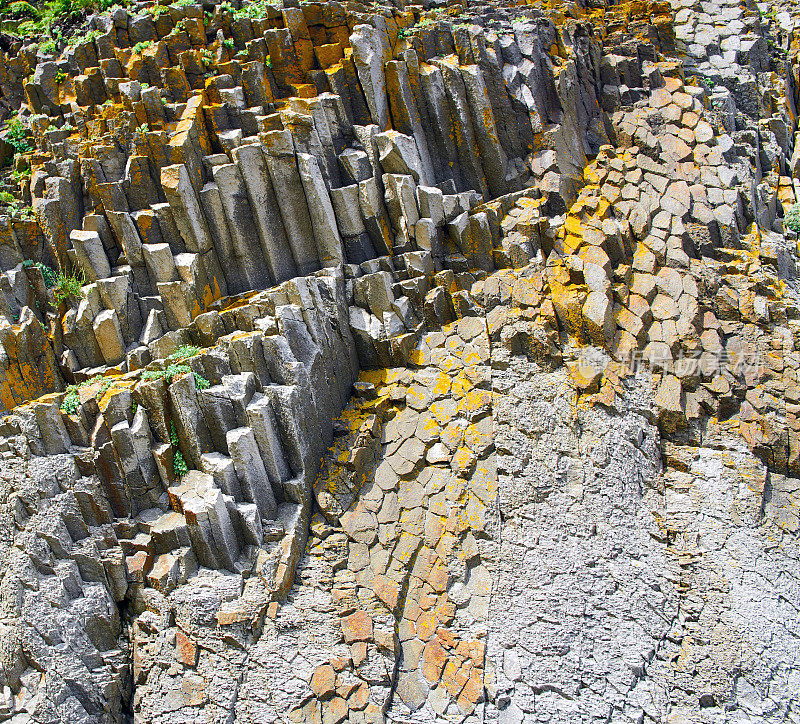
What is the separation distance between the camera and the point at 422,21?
15.4m

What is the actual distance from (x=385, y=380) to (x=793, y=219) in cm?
1019

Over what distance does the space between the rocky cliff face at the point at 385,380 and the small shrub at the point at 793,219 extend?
0.06m

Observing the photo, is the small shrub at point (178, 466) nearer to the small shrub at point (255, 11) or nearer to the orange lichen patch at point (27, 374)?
the orange lichen patch at point (27, 374)

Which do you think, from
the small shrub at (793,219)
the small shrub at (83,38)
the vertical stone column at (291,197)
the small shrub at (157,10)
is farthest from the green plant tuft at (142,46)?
the small shrub at (793,219)

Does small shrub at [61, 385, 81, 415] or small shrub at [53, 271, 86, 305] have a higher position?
small shrub at [53, 271, 86, 305]

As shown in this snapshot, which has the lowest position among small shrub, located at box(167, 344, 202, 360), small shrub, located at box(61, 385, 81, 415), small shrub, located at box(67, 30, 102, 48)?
small shrub, located at box(61, 385, 81, 415)

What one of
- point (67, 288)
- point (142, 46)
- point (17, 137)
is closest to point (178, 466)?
point (67, 288)

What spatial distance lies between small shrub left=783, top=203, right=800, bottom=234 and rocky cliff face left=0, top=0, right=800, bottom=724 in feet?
0.19

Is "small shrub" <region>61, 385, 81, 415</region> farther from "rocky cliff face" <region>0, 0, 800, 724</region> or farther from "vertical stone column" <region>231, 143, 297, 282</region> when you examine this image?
"vertical stone column" <region>231, 143, 297, 282</region>

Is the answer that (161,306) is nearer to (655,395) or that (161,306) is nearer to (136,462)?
(136,462)

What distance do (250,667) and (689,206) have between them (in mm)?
12125

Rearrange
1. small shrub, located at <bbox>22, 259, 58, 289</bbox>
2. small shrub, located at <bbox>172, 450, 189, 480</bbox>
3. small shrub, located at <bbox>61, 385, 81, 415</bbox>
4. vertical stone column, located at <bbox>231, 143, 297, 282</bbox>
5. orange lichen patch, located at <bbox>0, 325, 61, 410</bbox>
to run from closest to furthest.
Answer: small shrub, located at <bbox>61, 385, 81, 415</bbox> → small shrub, located at <bbox>172, 450, 189, 480</bbox> → orange lichen patch, located at <bbox>0, 325, 61, 410</bbox> → small shrub, located at <bbox>22, 259, 58, 289</bbox> → vertical stone column, located at <bbox>231, 143, 297, 282</bbox>

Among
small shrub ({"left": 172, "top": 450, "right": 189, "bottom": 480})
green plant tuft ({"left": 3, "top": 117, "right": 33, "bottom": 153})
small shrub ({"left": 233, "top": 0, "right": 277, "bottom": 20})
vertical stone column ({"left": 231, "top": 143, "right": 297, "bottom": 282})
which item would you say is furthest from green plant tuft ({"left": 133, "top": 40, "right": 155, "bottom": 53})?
small shrub ({"left": 172, "top": 450, "right": 189, "bottom": 480})

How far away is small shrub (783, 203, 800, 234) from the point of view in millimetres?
15492
